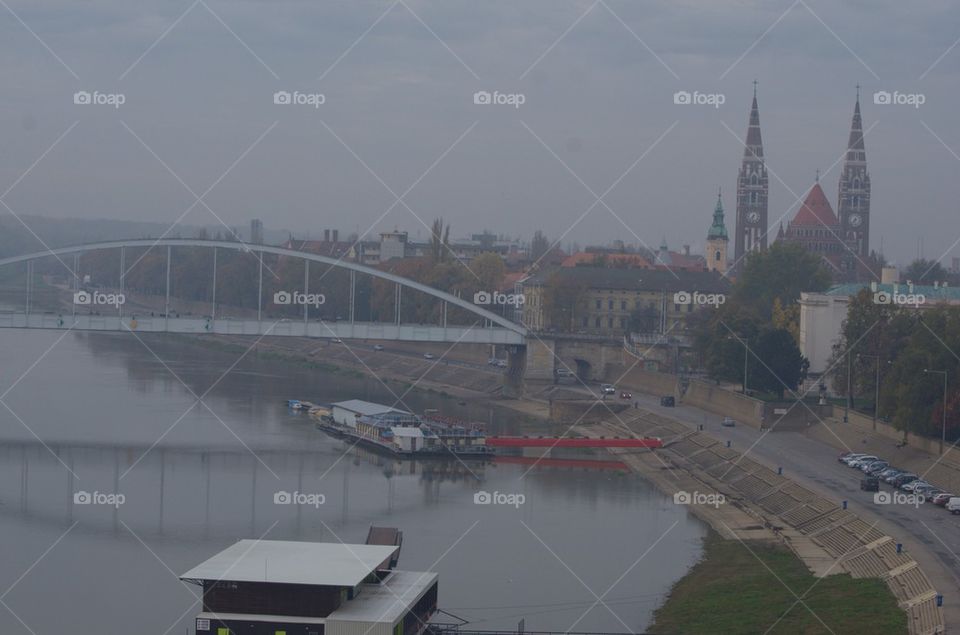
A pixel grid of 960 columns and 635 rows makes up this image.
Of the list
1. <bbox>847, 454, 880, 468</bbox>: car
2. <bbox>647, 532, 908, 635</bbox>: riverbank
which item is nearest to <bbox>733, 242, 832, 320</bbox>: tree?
<bbox>847, 454, 880, 468</bbox>: car

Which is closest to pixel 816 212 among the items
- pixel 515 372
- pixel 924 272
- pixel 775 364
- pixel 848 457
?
pixel 924 272

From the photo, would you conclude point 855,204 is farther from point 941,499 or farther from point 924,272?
point 941,499

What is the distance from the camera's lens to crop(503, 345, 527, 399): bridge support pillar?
97.0ft

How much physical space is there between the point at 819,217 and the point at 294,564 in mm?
41784

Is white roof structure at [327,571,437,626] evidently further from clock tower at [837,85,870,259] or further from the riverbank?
clock tower at [837,85,870,259]

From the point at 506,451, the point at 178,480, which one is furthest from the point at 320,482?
the point at 506,451

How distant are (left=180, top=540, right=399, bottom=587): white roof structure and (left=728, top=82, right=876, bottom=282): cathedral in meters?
38.3

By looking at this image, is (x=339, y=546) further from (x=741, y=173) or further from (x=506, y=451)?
(x=741, y=173)

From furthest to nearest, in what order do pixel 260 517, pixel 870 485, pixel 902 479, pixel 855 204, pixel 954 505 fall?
1. pixel 855 204
2. pixel 902 479
3. pixel 870 485
4. pixel 260 517
5. pixel 954 505

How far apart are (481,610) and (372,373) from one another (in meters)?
22.7

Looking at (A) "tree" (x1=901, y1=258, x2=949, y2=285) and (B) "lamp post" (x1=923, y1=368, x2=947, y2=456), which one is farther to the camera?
(A) "tree" (x1=901, y1=258, x2=949, y2=285)

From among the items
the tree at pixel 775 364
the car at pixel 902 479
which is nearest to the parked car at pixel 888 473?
the car at pixel 902 479

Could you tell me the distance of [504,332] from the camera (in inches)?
1146

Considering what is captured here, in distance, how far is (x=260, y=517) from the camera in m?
15.4
